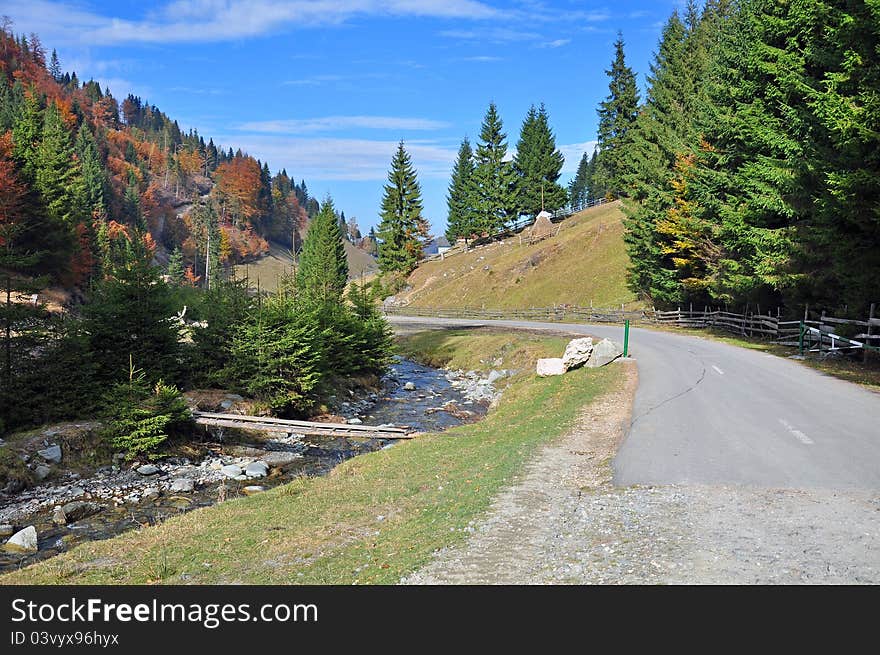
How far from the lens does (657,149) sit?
48.6 metres

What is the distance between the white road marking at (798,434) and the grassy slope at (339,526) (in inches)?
189

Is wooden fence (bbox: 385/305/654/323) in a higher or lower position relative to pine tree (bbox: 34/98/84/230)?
lower

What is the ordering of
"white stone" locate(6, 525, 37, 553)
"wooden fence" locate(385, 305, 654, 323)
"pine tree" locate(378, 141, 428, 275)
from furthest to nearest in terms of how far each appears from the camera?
"pine tree" locate(378, 141, 428, 275) → "wooden fence" locate(385, 305, 654, 323) → "white stone" locate(6, 525, 37, 553)

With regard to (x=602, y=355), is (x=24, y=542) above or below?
below


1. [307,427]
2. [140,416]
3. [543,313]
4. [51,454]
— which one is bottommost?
[51,454]

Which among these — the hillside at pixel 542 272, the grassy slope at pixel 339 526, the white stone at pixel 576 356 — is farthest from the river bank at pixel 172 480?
the hillside at pixel 542 272

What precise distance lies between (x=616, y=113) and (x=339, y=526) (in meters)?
88.8

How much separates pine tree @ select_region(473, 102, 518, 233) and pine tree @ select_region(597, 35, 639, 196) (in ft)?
49.9

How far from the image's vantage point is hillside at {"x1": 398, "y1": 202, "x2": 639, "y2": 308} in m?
60.0

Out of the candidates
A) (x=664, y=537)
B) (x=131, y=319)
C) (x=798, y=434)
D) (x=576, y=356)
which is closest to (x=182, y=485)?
(x=131, y=319)

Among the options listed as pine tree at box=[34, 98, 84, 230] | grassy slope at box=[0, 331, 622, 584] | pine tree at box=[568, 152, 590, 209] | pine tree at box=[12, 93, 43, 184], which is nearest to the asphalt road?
grassy slope at box=[0, 331, 622, 584]

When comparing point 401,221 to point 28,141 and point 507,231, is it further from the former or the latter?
point 28,141

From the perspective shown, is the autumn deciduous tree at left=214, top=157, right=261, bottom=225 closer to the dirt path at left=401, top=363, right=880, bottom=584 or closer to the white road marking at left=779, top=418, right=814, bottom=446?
the white road marking at left=779, top=418, right=814, bottom=446

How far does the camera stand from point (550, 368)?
2339cm
